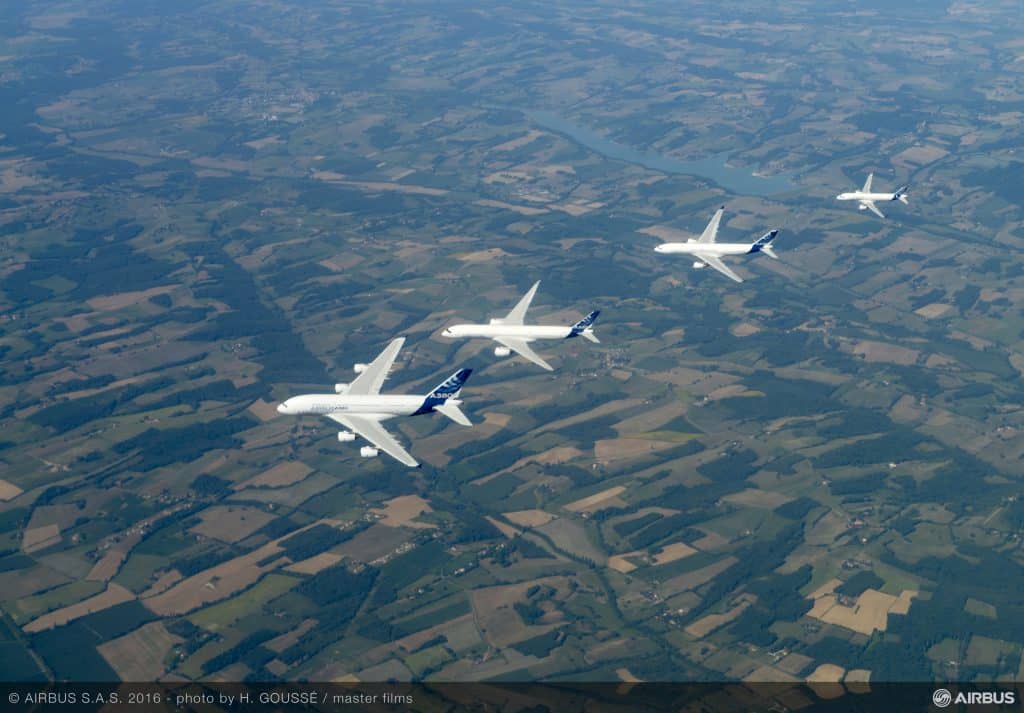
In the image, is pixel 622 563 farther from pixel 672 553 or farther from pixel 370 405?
pixel 370 405

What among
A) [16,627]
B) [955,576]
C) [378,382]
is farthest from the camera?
[955,576]

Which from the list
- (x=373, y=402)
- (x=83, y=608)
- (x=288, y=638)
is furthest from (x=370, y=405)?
(x=83, y=608)

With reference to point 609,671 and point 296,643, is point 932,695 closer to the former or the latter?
point 609,671

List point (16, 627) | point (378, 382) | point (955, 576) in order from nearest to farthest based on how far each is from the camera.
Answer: point (378, 382), point (16, 627), point (955, 576)

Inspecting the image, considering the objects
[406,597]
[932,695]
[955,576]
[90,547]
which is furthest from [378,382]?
[955,576]

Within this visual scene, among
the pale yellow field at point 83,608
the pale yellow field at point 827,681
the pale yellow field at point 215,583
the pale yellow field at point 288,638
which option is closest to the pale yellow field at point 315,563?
the pale yellow field at point 215,583

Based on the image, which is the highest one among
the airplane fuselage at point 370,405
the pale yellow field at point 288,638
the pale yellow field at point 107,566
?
the airplane fuselage at point 370,405

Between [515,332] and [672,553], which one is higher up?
[515,332]

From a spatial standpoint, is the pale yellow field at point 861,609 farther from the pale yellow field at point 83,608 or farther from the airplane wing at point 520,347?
the pale yellow field at point 83,608

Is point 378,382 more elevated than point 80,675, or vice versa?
point 378,382
